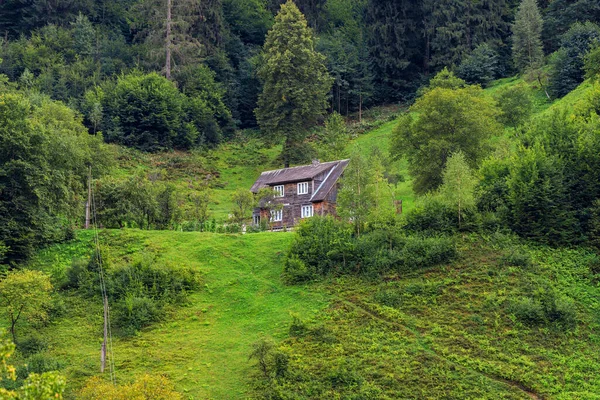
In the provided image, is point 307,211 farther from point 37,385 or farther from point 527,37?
point 37,385

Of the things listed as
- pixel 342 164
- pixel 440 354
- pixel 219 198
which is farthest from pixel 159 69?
pixel 440 354

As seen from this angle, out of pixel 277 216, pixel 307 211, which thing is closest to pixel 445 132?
pixel 307 211

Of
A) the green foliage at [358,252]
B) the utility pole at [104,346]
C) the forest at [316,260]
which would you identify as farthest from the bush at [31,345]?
the green foliage at [358,252]

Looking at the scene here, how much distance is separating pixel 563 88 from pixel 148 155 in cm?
4315

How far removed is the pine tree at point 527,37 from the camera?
303 ft

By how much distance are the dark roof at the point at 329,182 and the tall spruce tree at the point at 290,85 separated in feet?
46.7

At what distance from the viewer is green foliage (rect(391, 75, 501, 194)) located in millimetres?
62562

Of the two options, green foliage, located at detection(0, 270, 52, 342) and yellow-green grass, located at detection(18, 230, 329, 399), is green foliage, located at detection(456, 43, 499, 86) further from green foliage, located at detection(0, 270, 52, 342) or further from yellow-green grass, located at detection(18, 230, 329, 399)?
green foliage, located at detection(0, 270, 52, 342)

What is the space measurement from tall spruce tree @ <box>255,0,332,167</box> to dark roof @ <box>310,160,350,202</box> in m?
14.2

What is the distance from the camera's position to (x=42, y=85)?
90375 millimetres

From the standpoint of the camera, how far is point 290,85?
84.1 m

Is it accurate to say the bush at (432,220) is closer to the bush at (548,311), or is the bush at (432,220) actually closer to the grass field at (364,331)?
the grass field at (364,331)

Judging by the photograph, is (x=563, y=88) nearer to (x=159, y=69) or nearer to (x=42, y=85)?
(x=159, y=69)

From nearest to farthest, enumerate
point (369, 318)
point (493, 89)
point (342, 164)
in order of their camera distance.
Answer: point (369, 318)
point (342, 164)
point (493, 89)
